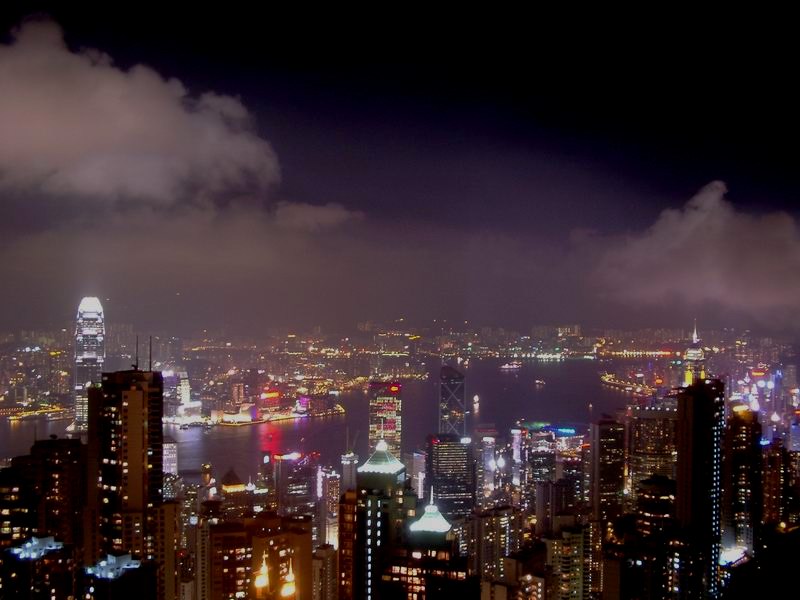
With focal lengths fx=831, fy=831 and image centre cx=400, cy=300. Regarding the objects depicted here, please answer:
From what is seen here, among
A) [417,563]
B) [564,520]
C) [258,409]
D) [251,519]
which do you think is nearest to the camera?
[417,563]

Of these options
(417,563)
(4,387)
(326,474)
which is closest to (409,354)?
(326,474)

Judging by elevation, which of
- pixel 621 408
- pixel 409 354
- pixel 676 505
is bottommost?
pixel 676 505

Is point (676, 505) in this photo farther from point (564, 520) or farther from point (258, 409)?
point (258, 409)

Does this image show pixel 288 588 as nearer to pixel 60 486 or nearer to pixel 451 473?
pixel 60 486

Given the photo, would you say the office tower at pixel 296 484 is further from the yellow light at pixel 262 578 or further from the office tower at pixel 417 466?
the yellow light at pixel 262 578

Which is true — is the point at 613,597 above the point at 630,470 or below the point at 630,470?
below

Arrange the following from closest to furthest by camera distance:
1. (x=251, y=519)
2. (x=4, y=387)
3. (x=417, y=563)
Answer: (x=417, y=563)
(x=251, y=519)
(x=4, y=387)

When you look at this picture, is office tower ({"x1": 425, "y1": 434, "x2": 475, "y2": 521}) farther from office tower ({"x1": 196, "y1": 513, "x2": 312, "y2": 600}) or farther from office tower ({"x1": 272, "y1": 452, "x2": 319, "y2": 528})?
office tower ({"x1": 196, "y1": 513, "x2": 312, "y2": 600})
